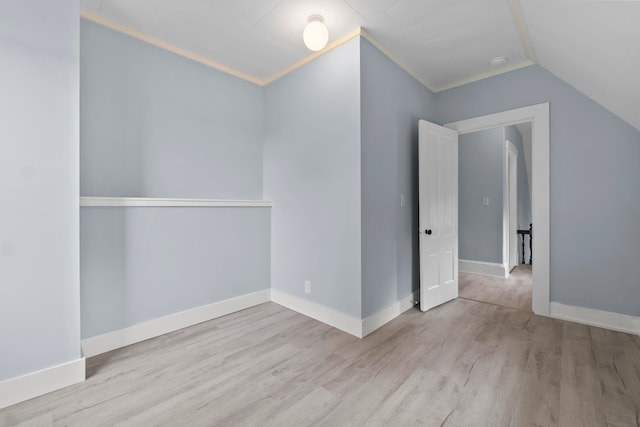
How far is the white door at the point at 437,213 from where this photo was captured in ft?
9.57

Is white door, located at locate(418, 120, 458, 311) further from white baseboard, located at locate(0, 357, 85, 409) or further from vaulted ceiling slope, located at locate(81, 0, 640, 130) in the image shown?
white baseboard, located at locate(0, 357, 85, 409)

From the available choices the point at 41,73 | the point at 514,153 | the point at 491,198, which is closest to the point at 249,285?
the point at 41,73

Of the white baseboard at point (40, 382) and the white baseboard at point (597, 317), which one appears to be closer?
the white baseboard at point (40, 382)

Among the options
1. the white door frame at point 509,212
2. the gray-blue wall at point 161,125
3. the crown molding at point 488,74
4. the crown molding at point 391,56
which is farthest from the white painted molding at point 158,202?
the white door frame at point 509,212

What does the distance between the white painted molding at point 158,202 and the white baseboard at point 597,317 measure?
3160mm

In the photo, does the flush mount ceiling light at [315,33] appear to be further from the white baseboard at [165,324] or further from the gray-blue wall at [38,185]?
the white baseboard at [165,324]

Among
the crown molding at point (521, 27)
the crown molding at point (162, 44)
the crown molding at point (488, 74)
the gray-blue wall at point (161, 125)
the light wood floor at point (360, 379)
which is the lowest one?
the light wood floor at point (360, 379)

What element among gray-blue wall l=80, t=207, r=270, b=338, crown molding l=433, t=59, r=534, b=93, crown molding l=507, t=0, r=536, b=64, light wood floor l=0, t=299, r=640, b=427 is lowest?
light wood floor l=0, t=299, r=640, b=427

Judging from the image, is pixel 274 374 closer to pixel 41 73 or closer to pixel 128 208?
pixel 128 208

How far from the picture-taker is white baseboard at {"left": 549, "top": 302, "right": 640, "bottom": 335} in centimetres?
241

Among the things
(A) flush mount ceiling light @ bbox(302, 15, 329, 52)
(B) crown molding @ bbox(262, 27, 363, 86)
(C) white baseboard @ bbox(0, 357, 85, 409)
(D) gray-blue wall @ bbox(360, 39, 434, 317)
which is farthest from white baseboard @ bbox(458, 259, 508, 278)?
(C) white baseboard @ bbox(0, 357, 85, 409)

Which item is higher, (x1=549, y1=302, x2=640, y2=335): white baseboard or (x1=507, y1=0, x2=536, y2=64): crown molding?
(x1=507, y1=0, x2=536, y2=64): crown molding

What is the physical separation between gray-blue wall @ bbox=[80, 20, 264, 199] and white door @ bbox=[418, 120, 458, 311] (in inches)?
73.6

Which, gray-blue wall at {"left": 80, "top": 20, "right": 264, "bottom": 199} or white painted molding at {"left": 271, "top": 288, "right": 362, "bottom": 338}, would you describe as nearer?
gray-blue wall at {"left": 80, "top": 20, "right": 264, "bottom": 199}
